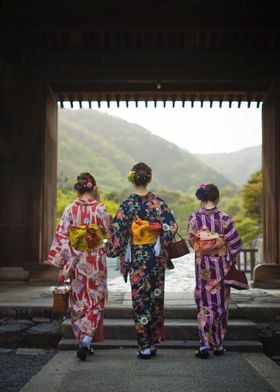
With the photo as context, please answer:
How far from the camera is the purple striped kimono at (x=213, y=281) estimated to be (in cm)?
530

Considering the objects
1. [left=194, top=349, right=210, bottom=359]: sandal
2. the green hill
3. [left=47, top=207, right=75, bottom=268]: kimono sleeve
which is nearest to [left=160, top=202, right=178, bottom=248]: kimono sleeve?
[left=47, top=207, right=75, bottom=268]: kimono sleeve

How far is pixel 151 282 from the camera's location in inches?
205

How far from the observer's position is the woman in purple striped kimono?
531 centimetres

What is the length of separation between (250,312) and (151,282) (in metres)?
1.79

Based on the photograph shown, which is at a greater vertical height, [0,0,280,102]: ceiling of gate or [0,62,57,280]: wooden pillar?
[0,0,280,102]: ceiling of gate

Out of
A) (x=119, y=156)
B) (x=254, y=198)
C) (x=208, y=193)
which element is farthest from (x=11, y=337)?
(x=119, y=156)

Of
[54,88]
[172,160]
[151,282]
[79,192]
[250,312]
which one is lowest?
[250,312]

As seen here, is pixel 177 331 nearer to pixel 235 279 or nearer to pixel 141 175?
pixel 235 279

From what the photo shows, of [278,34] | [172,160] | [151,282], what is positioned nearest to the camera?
[151,282]

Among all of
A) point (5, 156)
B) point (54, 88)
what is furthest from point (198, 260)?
point (54, 88)

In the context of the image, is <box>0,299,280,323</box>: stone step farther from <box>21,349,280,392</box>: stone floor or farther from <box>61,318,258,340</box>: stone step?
<box>21,349,280,392</box>: stone floor

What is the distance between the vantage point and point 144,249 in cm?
524

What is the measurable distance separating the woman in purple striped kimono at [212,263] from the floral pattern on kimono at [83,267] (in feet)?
3.42

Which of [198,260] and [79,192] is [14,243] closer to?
[79,192]
